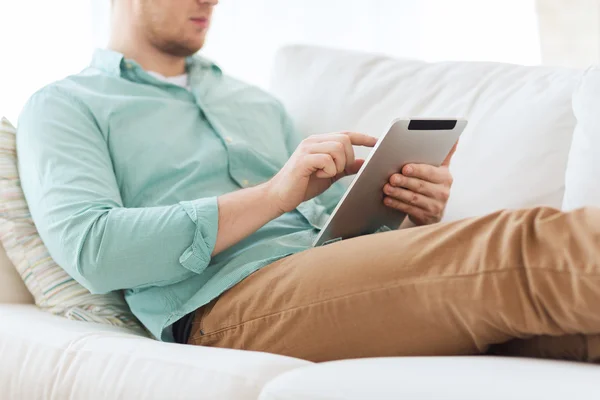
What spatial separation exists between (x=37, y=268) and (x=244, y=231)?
37 cm

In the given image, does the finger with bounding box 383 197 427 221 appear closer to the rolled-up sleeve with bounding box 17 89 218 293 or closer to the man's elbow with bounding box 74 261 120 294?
the rolled-up sleeve with bounding box 17 89 218 293

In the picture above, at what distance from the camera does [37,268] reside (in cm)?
128

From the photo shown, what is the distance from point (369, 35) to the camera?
3002 mm

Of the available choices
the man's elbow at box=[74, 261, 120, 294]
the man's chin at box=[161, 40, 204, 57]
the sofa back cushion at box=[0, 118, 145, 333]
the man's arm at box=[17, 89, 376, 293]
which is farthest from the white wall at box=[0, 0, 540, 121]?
the man's elbow at box=[74, 261, 120, 294]

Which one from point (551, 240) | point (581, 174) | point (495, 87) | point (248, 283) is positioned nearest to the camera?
point (551, 240)

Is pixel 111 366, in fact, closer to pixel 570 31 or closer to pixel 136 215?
pixel 136 215

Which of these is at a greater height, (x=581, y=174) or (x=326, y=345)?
(x=581, y=174)

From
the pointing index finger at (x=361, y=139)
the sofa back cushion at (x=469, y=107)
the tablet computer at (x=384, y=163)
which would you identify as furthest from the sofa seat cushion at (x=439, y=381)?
the sofa back cushion at (x=469, y=107)

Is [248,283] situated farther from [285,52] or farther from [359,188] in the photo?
[285,52]

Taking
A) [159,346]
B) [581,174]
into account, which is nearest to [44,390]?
[159,346]

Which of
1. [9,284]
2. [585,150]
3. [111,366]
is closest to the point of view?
[111,366]

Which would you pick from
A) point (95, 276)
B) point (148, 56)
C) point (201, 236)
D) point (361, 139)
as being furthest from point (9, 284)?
point (361, 139)

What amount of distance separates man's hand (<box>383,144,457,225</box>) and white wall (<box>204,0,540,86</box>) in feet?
4.87

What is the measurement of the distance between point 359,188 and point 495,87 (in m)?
0.51
